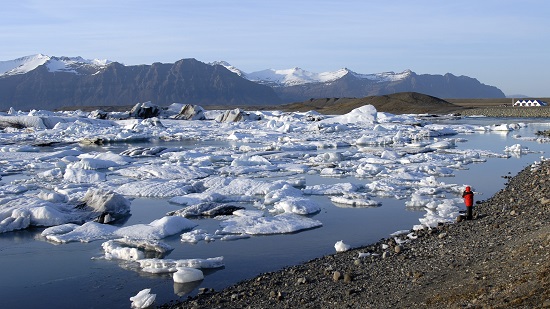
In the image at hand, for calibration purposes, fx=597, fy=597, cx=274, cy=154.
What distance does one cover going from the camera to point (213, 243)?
764cm

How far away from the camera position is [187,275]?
6.07 meters

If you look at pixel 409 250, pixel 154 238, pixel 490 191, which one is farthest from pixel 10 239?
pixel 490 191

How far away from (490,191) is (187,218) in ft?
18.3

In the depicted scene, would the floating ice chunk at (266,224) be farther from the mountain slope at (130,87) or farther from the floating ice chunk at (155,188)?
the mountain slope at (130,87)

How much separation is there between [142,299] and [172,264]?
1136 mm

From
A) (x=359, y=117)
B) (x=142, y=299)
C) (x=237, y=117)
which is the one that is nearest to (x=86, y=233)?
(x=142, y=299)

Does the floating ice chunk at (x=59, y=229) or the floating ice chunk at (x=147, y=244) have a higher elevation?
the floating ice chunk at (x=147, y=244)

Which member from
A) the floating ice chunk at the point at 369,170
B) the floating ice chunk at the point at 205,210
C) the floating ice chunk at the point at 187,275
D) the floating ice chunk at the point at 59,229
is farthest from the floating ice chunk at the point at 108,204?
the floating ice chunk at the point at 369,170

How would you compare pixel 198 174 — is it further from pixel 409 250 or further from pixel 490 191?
pixel 409 250

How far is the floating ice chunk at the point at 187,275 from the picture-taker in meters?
6.06

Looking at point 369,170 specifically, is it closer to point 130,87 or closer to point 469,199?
point 469,199

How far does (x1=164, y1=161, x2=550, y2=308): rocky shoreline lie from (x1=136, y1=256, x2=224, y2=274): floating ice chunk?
2.39ft

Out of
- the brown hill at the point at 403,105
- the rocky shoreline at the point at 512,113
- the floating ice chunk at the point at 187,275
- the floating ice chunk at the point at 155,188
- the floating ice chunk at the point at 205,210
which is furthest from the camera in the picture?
the brown hill at the point at 403,105

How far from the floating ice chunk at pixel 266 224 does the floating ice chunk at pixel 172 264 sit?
63.2 inches
